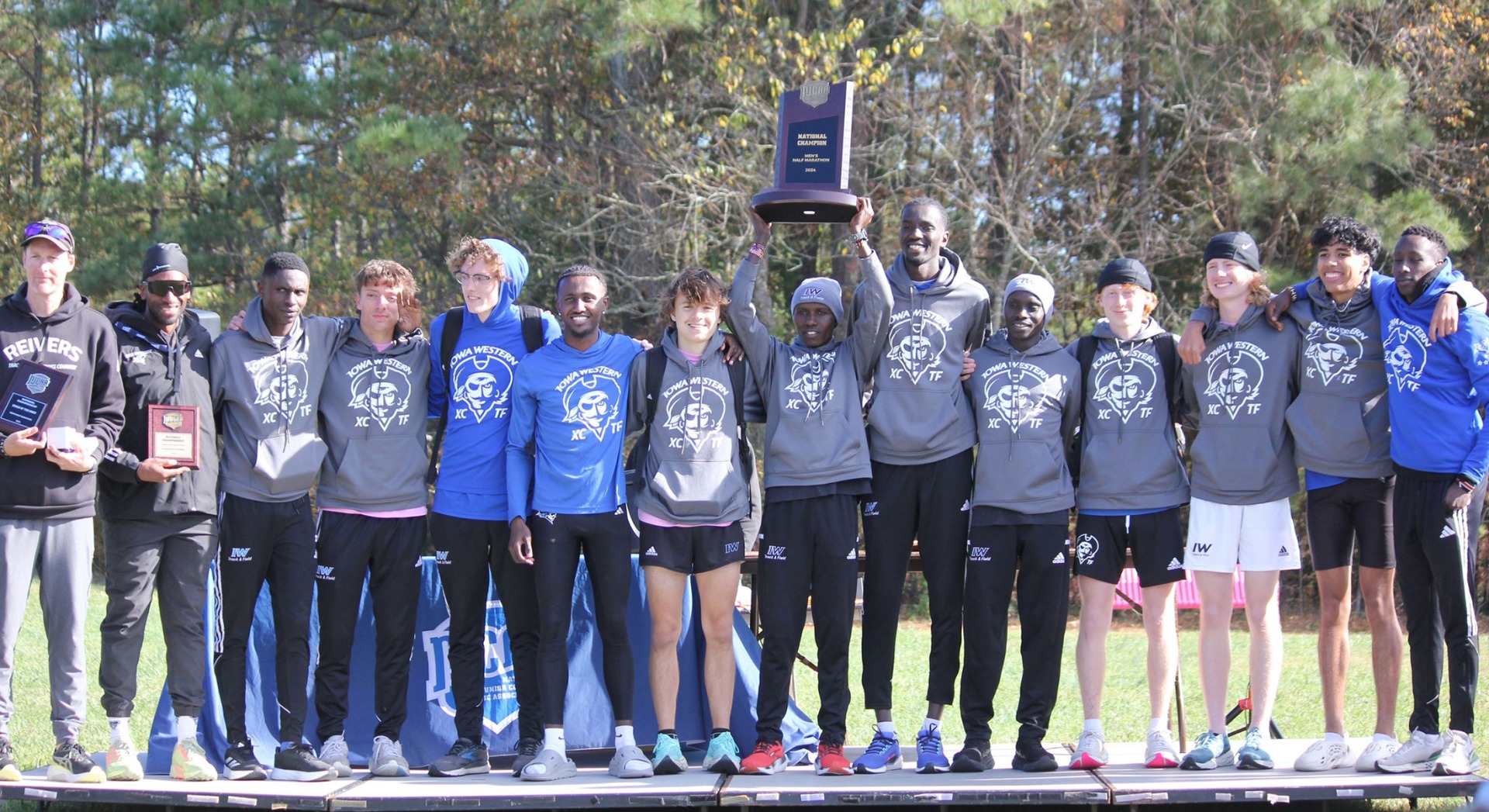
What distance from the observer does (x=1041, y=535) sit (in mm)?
5246

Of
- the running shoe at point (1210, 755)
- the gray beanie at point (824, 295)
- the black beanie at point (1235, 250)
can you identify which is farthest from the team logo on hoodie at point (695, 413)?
the running shoe at point (1210, 755)

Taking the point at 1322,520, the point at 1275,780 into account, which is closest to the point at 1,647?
the point at 1275,780

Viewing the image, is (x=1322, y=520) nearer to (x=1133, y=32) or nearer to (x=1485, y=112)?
(x=1133, y=32)

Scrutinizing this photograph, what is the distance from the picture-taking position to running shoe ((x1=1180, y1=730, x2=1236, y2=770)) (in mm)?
5168

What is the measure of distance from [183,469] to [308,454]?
49 cm

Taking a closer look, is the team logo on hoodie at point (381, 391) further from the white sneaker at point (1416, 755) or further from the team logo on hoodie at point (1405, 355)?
the white sneaker at point (1416, 755)

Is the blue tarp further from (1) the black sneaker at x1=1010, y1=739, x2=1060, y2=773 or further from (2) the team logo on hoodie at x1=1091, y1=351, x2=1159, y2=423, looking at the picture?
(2) the team logo on hoodie at x1=1091, y1=351, x2=1159, y2=423

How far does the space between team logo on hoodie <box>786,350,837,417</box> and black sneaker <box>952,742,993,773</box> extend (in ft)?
4.93

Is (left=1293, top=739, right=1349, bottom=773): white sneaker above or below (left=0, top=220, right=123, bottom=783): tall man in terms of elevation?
below

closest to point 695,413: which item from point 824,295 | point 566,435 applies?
point 566,435

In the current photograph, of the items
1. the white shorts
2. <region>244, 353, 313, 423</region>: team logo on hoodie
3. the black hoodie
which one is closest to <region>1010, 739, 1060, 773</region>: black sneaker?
the white shorts

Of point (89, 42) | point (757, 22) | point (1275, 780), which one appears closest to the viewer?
point (1275, 780)

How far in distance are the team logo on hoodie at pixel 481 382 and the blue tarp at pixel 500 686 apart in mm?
999

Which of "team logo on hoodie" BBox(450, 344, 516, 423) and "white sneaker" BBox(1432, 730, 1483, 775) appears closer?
"white sneaker" BBox(1432, 730, 1483, 775)
